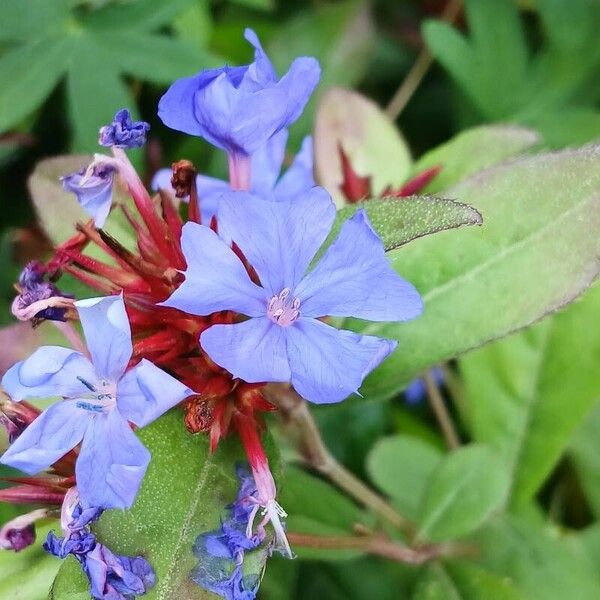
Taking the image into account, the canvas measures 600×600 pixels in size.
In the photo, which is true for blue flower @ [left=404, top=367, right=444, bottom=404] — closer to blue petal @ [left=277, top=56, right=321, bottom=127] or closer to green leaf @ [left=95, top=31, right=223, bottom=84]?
green leaf @ [left=95, top=31, right=223, bottom=84]

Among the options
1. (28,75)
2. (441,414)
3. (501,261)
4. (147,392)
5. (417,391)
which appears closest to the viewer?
(147,392)

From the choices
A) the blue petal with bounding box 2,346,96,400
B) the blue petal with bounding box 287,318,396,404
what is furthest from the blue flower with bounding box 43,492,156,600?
the blue petal with bounding box 287,318,396,404

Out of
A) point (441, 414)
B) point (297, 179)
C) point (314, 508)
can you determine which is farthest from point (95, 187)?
point (441, 414)

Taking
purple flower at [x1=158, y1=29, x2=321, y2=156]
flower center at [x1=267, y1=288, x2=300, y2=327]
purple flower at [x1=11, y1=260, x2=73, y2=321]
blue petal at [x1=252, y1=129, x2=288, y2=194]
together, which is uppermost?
purple flower at [x1=158, y1=29, x2=321, y2=156]

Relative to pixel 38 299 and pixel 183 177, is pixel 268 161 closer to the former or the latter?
pixel 183 177

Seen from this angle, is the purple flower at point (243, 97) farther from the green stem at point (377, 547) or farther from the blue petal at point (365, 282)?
the green stem at point (377, 547)

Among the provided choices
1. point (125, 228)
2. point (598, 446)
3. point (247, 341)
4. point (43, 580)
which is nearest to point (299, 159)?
point (125, 228)
